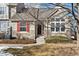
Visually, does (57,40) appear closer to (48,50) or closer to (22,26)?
(48,50)

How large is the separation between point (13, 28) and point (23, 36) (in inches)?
7.1

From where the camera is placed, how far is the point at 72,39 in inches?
200

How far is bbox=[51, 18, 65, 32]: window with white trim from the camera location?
5.08 metres

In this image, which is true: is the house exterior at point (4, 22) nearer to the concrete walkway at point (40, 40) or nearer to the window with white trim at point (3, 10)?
the window with white trim at point (3, 10)

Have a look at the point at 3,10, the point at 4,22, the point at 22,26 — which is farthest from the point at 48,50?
the point at 3,10

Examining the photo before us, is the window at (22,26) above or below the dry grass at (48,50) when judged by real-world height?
above

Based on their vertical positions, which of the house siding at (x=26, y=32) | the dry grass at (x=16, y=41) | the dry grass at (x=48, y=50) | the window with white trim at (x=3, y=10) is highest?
the window with white trim at (x=3, y=10)

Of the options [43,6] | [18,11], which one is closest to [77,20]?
[43,6]

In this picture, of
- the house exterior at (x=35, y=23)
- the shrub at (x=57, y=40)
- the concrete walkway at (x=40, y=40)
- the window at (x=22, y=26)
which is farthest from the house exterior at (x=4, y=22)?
the shrub at (x=57, y=40)

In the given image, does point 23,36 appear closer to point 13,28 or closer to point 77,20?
point 13,28

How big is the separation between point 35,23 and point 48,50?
423 millimetres

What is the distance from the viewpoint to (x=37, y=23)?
511 centimetres

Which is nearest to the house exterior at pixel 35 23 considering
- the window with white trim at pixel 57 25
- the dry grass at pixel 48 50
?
the window with white trim at pixel 57 25

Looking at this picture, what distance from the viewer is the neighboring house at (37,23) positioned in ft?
16.6
